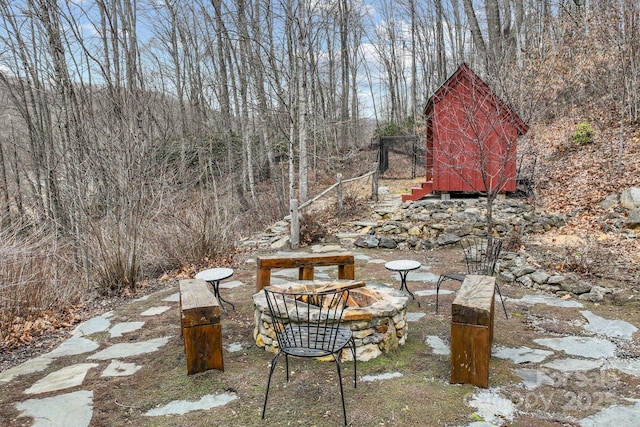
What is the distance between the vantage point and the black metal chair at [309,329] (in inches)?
105

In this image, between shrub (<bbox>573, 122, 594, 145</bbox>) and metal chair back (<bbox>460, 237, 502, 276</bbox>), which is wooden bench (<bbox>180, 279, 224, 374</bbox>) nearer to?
metal chair back (<bbox>460, 237, 502, 276</bbox>)

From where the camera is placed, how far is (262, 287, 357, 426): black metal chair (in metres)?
2.66

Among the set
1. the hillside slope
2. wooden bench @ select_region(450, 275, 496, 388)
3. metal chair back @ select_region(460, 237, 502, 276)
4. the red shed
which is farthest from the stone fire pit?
the red shed

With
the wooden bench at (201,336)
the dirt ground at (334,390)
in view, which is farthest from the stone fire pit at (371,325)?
the wooden bench at (201,336)

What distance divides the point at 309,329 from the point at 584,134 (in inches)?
426

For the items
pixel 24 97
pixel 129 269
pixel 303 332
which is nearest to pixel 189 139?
pixel 24 97

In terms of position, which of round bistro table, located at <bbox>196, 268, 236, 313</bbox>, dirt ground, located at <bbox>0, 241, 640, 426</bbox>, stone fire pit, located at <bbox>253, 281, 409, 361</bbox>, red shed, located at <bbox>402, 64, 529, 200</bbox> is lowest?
dirt ground, located at <bbox>0, 241, 640, 426</bbox>

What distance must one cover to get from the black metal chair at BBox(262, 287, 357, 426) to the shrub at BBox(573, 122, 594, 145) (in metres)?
10.0

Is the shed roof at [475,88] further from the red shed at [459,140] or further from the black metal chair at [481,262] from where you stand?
the black metal chair at [481,262]

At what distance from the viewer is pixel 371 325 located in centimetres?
340

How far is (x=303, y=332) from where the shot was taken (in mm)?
3205

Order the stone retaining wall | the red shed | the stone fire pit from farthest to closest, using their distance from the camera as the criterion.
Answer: the red shed → the stone retaining wall → the stone fire pit

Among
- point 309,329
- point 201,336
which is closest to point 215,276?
point 201,336

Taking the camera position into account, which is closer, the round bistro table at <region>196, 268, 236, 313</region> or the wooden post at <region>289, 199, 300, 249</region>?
the round bistro table at <region>196, 268, 236, 313</region>
